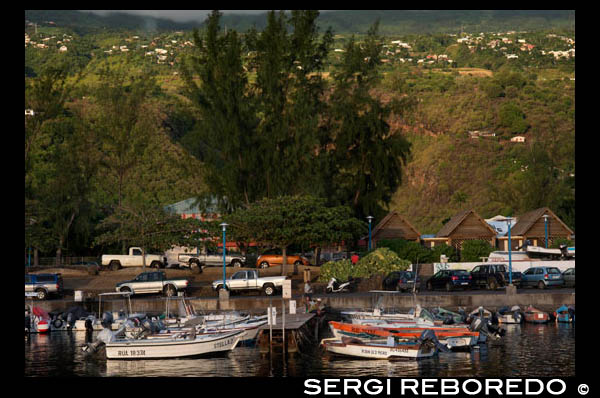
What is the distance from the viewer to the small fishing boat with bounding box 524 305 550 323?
151ft

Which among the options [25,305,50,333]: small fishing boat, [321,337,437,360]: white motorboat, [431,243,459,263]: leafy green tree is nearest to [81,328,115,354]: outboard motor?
[25,305,50,333]: small fishing boat

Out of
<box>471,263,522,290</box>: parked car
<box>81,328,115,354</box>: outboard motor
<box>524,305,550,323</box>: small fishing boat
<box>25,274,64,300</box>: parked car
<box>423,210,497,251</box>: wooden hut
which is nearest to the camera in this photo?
<box>81,328,115,354</box>: outboard motor

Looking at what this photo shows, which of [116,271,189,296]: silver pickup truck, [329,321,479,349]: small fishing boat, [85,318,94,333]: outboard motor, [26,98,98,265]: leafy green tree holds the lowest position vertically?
[85,318,94,333]: outboard motor

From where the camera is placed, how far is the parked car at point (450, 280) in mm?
52062

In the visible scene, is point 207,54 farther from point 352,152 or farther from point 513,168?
point 513,168

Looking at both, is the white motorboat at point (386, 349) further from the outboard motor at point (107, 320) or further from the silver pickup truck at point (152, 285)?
the silver pickup truck at point (152, 285)

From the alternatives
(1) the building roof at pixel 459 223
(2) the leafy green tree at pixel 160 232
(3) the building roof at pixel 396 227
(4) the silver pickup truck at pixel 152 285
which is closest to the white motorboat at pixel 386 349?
(4) the silver pickup truck at pixel 152 285

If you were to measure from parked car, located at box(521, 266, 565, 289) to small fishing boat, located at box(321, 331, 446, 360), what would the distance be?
18.4 metres

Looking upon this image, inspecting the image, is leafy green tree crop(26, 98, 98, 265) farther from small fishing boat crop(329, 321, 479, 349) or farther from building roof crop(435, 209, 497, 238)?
small fishing boat crop(329, 321, 479, 349)

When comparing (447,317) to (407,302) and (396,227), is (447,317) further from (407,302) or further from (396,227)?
(396,227)

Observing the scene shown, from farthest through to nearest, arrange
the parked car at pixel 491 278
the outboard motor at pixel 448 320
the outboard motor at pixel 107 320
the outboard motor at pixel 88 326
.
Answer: the parked car at pixel 491 278 < the outboard motor at pixel 88 326 < the outboard motor at pixel 107 320 < the outboard motor at pixel 448 320

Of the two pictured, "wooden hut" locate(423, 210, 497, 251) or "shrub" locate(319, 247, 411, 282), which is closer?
"shrub" locate(319, 247, 411, 282)

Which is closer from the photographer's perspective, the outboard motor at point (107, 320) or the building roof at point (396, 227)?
the outboard motor at point (107, 320)

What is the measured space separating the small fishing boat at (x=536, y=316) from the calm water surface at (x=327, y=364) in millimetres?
6336
